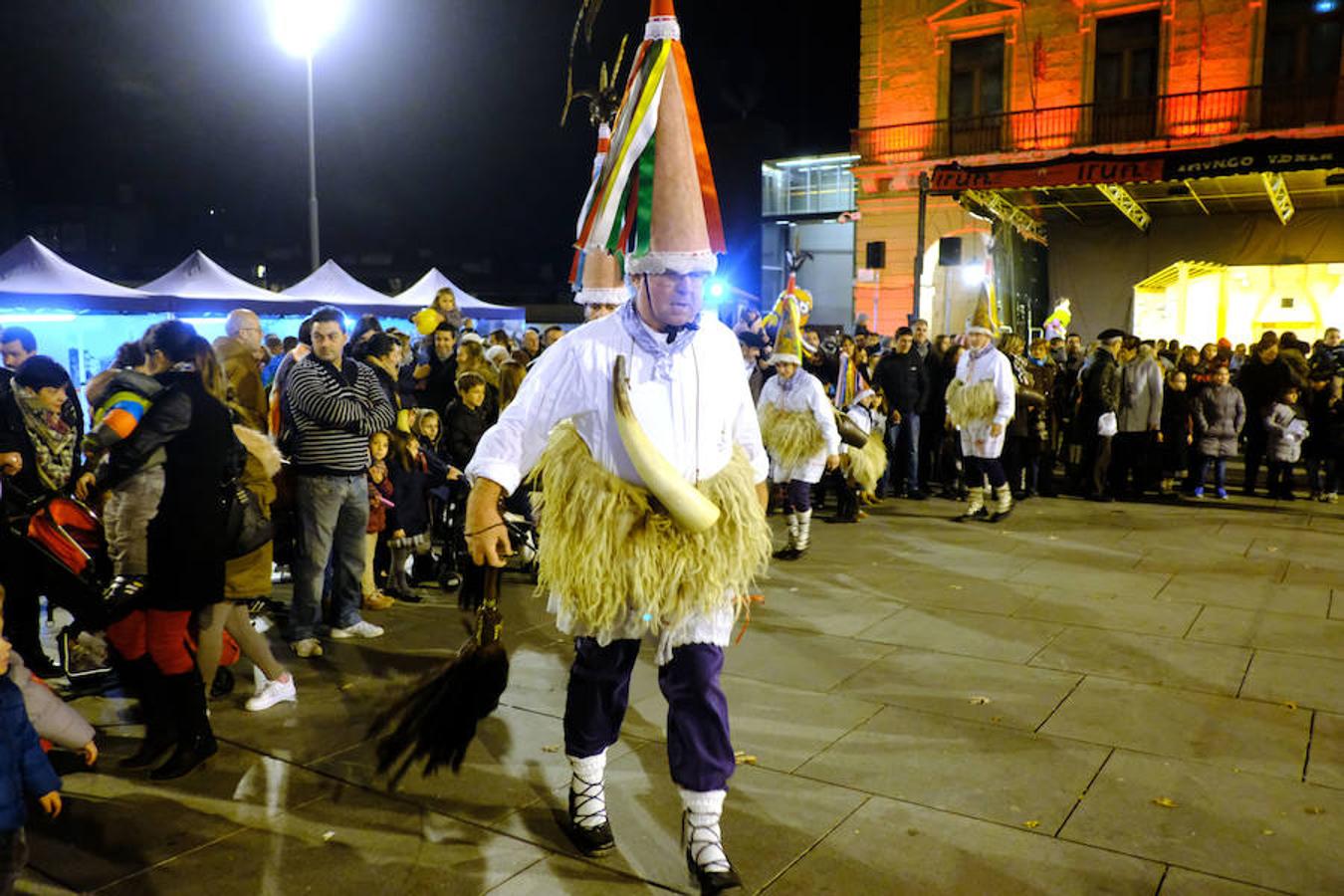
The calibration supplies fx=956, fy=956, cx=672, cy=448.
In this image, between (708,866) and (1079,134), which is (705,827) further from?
(1079,134)

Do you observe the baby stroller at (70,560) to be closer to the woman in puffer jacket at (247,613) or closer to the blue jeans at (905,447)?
the woman in puffer jacket at (247,613)

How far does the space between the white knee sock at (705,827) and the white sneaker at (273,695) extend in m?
2.76

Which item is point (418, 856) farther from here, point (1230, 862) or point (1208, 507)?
point (1208, 507)

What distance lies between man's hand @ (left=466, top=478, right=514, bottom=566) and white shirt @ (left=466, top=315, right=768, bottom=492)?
0.04m

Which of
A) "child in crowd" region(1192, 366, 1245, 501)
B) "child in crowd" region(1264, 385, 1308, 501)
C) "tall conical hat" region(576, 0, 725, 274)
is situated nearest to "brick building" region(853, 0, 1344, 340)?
"child in crowd" region(1192, 366, 1245, 501)

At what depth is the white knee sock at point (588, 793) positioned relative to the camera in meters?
3.52

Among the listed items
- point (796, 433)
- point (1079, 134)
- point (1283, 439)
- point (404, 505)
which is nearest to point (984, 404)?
point (796, 433)

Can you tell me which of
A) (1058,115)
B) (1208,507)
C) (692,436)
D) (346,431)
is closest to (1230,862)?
(692,436)

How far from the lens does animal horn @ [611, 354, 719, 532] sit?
322cm

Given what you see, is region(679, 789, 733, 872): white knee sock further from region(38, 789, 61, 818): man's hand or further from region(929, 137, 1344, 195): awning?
region(929, 137, 1344, 195): awning

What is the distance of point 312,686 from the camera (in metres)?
5.39

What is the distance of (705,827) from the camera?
10.8ft

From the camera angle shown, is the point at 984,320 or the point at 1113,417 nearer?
the point at 984,320

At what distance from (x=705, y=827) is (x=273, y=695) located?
9.40 feet
